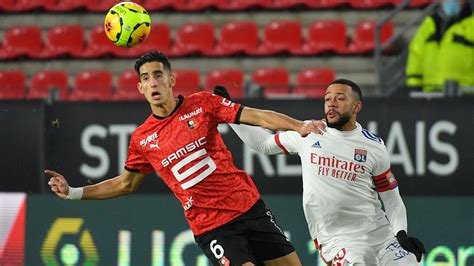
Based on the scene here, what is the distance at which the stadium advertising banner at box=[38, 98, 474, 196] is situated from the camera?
11.3m

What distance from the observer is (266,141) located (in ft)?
27.1

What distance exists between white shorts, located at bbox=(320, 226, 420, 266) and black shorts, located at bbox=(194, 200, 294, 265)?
351 millimetres

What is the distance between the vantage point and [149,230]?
10.8 metres

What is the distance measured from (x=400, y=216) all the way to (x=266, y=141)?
3.56ft

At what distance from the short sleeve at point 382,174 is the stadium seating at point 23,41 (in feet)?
31.6

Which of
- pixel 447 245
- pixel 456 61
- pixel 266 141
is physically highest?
pixel 456 61

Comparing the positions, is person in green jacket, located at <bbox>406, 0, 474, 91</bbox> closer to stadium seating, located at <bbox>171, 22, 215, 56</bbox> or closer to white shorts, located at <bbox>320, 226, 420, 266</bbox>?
stadium seating, located at <bbox>171, 22, 215, 56</bbox>

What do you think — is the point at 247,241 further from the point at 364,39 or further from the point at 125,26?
the point at 364,39

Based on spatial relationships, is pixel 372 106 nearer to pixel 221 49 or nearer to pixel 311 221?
pixel 311 221

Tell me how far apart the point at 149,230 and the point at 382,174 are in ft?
10.9

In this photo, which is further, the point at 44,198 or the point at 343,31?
the point at 343,31

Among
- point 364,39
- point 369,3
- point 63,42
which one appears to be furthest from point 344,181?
point 63,42

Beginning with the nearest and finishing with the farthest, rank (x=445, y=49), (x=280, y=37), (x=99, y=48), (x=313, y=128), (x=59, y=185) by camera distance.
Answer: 1. (x=313, y=128)
2. (x=59, y=185)
3. (x=445, y=49)
4. (x=280, y=37)
5. (x=99, y=48)

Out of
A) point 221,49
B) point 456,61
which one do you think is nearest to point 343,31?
point 221,49
